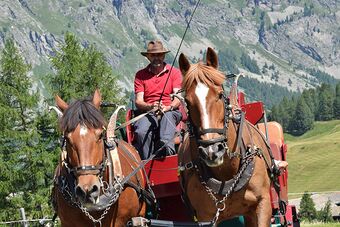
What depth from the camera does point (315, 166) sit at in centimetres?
17788

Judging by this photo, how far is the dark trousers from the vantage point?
1085cm

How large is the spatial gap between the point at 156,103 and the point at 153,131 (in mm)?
465

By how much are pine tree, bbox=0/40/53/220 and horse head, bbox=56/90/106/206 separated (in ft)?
99.7

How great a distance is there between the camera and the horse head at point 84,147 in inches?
316

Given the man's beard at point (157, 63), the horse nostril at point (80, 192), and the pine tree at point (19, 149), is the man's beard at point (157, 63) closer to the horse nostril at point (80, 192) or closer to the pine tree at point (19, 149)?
the horse nostril at point (80, 192)

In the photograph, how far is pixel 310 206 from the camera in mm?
106000

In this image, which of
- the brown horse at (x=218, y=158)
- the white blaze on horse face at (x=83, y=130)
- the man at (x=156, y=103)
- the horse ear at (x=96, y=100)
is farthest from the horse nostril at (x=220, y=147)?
the man at (x=156, y=103)

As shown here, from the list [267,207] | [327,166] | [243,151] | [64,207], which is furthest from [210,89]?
[327,166]

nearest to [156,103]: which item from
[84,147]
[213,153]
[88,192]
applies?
[84,147]

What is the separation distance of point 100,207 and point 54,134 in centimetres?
3205

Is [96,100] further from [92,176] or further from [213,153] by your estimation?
[213,153]

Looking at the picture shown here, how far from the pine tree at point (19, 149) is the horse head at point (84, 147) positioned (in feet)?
99.7

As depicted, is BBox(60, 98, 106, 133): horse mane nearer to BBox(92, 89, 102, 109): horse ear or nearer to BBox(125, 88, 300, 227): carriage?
BBox(92, 89, 102, 109): horse ear

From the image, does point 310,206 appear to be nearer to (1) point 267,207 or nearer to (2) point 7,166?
(2) point 7,166
